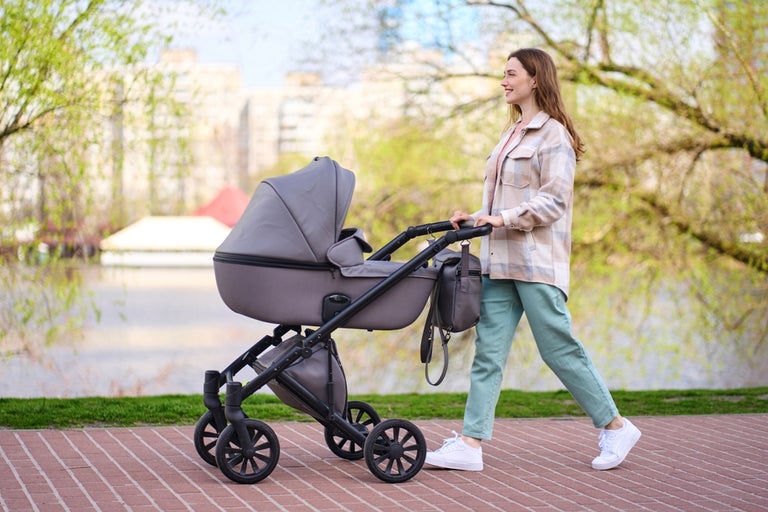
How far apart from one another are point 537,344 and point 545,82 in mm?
1151

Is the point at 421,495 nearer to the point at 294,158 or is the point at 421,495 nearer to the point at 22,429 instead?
the point at 22,429

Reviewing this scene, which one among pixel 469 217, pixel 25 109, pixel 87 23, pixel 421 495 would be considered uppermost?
pixel 87 23

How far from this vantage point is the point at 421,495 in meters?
4.29

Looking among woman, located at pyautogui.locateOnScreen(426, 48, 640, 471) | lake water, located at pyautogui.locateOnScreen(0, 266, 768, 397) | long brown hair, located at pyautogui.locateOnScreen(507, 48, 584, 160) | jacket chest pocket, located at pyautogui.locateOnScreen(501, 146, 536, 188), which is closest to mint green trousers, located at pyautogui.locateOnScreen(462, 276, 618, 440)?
woman, located at pyautogui.locateOnScreen(426, 48, 640, 471)

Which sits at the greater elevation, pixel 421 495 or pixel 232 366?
pixel 232 366

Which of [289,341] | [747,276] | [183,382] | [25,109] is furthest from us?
[183,382]

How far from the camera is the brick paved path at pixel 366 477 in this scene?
4102 millimetres

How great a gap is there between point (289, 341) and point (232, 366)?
268 millimetres

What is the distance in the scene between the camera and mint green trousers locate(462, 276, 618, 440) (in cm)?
477

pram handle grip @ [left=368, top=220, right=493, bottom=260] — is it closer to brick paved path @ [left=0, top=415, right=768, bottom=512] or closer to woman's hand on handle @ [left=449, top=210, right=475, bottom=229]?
woman's hand on handle @ [left=449, top=210, right=475, bottom=229]

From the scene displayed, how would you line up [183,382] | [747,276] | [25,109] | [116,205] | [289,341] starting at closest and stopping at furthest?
[289,341], [25,109], [116,205], [747,276], [183,382]

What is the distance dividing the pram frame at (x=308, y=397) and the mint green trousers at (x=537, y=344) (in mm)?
351

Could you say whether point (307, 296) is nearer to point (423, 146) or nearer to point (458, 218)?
point (458, 218)


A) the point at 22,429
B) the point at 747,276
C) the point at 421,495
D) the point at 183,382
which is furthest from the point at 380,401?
the point at 183,382
